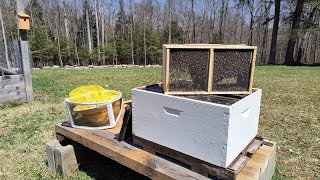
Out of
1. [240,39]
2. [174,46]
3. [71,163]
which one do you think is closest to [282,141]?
[174,46]

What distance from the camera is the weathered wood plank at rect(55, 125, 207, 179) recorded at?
1.56 m

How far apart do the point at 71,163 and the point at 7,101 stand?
3.34m

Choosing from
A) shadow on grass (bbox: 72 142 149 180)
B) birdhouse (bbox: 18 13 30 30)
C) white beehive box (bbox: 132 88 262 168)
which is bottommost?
shadow on grass (bbox: 72 142 149 180)

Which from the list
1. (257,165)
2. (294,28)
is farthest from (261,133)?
(294,28)

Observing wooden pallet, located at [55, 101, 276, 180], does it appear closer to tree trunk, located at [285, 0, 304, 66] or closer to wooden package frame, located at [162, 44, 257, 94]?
wooden package frame, located at [162, 44, 257, 94]

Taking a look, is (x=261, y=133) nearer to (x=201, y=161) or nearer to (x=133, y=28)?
(x=201, y=161)

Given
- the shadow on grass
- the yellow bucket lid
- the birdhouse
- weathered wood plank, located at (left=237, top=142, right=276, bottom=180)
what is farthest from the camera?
the birdhouse

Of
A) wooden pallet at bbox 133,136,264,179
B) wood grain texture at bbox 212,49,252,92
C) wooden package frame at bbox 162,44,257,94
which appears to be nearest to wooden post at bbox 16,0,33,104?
wooden pallet at bbox 133,136,264,179

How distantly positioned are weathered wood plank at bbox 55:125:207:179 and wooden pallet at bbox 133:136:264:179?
4 cm

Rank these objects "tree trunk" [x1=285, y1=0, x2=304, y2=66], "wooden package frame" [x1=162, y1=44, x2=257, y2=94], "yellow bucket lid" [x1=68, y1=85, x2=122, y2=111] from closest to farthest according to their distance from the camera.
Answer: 1. "wooden package frame" [x1=162, y1=44, x2=257, y2=94]
2. "yellow bucket lid" [x1=68, y1=85, x2=122, y2=111]
3. "tree trunk" [x1=285, y1=0, x2=304, y2=66]

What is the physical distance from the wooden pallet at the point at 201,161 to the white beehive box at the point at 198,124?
0.11 ft

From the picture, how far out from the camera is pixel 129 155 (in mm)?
1791

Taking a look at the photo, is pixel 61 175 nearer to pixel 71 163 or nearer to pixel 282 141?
pixel 71 163

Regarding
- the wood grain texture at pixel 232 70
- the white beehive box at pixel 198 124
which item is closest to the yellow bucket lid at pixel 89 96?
the white beehive box at pixel 198 124
